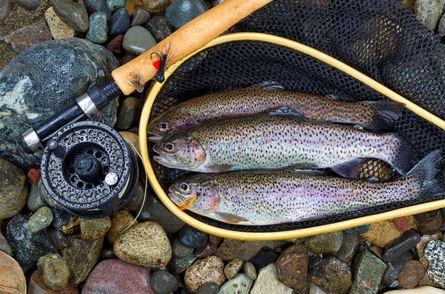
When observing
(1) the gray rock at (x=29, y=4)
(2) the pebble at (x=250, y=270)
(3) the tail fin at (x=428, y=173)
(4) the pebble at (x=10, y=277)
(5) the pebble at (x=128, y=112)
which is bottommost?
(2) the pebble at (x=250, y=270)

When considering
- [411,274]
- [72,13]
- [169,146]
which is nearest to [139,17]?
[72,13]

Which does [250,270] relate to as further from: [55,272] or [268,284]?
[55,272]

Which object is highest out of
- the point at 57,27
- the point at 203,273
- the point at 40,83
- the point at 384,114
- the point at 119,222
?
the point at 57,27

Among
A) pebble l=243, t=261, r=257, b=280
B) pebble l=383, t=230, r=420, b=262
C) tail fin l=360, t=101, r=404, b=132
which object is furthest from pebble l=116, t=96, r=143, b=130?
pebble l=383, t=230, r=420, b=262

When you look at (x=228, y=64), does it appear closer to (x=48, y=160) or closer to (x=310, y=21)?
(x=310, y=21)

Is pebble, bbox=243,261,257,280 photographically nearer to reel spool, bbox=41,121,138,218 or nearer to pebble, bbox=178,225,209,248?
pebble, bbox=178,225,209,248

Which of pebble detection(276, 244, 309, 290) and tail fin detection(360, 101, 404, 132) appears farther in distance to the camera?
pebble detection(276, 244, 309, 290)

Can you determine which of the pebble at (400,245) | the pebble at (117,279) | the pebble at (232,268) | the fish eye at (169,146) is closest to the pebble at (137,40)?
the fish eye at (169,146)

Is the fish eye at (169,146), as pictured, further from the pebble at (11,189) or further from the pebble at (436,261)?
the pebble at (436,261)
